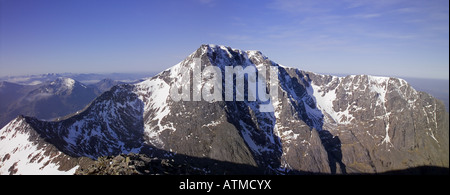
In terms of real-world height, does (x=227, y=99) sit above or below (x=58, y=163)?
above

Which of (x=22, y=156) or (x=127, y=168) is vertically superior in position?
(x=127, y=168)

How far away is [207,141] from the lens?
527 feet

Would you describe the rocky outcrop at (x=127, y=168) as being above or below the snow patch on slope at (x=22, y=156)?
above

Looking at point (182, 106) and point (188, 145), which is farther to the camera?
point (182, 106)

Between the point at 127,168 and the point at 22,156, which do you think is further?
the point at 22,156

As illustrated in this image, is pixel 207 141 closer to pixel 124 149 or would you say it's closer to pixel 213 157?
pixel 213 157

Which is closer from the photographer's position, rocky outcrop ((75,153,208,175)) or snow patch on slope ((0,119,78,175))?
rocky outcrop ((75,153,208,175))

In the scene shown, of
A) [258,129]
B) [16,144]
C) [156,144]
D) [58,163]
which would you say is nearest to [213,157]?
[156,144]

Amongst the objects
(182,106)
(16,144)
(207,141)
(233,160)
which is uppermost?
(182,106)

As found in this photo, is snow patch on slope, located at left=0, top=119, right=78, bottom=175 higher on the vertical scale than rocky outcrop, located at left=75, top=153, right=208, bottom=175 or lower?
lower

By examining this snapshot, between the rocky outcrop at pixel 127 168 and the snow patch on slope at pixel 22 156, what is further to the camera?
the snow patch on slope at pixel 22 156
